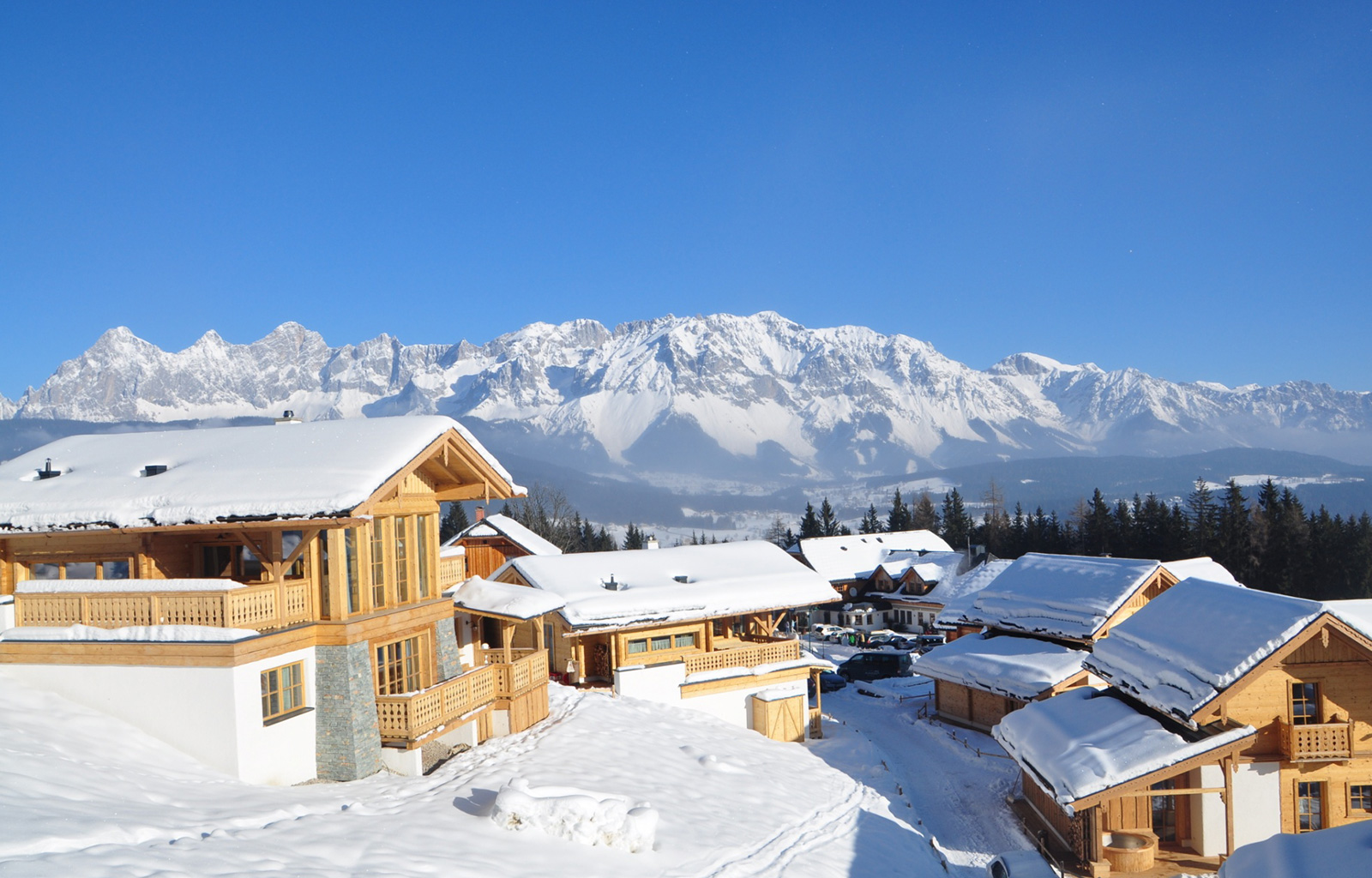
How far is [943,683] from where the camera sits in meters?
34.0

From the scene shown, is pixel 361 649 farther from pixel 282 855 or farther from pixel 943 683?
pixel 943 683

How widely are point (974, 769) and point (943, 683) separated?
7813mm

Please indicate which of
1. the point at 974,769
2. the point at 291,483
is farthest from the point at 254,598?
the point at 974,769

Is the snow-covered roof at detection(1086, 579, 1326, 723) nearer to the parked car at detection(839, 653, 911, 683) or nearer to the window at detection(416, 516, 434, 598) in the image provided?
the window at detection(416, 516, 434, 598)

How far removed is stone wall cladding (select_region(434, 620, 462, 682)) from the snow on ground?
2.08m

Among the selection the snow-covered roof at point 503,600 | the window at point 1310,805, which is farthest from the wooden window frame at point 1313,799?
the snow-covered roof at point 503,600

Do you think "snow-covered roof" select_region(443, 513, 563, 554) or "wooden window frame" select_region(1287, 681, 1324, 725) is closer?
"wooden window frame" select_region(1287, 681, 1324, 725)

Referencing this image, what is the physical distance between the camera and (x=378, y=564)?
17.3 metres

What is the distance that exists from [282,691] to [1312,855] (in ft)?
51.2

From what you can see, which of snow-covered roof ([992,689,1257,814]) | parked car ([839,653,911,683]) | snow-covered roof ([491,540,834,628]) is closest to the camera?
snow-covered roof ([992,689,1257,814])

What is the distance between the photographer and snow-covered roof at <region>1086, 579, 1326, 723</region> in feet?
59.9

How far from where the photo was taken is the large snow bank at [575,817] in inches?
486

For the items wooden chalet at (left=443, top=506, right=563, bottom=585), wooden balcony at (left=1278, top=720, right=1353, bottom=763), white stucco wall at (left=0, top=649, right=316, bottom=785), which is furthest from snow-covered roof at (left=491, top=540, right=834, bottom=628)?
Result: wooden balcony at (left=1278, top=720, right=1353, bottom=763)

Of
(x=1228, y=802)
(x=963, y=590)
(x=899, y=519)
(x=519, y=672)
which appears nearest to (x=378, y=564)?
(x=519, y=672)
